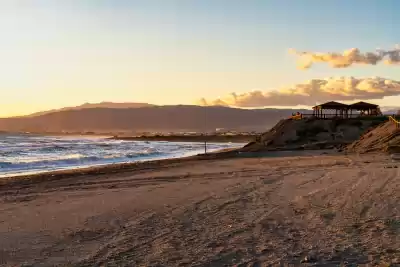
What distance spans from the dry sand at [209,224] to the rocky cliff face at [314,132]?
93.9 ft

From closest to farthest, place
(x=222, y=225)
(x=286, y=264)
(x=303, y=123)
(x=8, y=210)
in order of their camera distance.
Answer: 1. (x=286, y=264)
2. (x=222, y=225)
3. (x=8, y=210)
4. (x=303, y=123)

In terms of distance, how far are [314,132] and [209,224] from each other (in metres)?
37.0

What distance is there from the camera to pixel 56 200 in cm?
1140

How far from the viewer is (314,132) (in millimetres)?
43094

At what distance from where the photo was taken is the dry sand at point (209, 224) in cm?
585

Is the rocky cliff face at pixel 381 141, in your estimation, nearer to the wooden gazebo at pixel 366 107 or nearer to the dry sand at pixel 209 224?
the dry sand at pixel 209 224

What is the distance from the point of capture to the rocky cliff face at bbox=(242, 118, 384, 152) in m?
41.7

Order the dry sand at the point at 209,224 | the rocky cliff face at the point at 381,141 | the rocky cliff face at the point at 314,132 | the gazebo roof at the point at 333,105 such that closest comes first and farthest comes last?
1. the dry sand at the point at 209,224
2. the rocky cliff face at the point at 381,141
3. the rocky cliff face at the point at 314,132
4. the gazebo roof at the point at 333,105

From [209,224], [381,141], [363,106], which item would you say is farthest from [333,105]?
[209,224]

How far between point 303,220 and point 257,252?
2.14 meters

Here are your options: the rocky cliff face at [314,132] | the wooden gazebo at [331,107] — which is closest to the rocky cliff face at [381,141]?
the rocky cliff face at [314,132]

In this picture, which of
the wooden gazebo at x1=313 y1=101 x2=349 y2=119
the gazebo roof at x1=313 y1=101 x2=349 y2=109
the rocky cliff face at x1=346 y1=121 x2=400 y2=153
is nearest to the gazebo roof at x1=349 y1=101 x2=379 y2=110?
the wooden gazebo at x1=313 y1=101 x2=349 y2=119

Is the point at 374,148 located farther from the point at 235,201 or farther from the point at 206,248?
the point at 206,248

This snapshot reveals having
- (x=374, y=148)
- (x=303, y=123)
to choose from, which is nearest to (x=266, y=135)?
(x=303, y=123)
